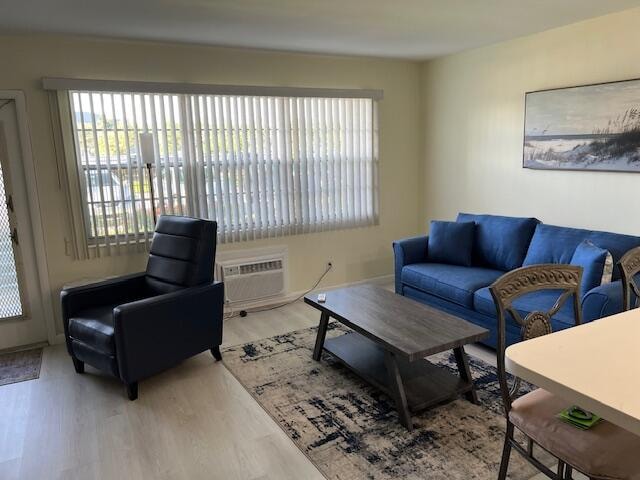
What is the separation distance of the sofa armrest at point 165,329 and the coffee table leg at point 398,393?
4.30ft

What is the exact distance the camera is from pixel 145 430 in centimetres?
256

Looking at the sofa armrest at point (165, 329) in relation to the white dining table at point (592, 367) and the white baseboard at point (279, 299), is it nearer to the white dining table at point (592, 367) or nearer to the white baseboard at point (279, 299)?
the white baseboard at point (279, 299)

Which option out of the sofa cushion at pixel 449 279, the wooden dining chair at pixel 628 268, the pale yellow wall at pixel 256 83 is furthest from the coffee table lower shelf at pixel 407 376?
the pale yellow wall at pixel 256 83

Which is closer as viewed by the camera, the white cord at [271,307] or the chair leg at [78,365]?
the chair leg at [78,365]

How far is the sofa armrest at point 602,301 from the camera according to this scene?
2584mm

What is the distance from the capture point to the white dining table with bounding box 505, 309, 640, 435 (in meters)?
1.06

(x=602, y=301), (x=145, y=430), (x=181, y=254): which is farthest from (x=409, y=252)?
(x=145, y=430)

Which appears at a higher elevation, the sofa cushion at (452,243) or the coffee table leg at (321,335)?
the sofa cushion at (452,243)

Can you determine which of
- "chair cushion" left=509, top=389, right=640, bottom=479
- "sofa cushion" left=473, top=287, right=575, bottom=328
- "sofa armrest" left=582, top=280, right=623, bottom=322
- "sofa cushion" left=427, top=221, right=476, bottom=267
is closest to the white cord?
"sofa cushion" left=427, top=221, right=476, bottom=267

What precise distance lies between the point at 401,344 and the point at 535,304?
3.59 feet

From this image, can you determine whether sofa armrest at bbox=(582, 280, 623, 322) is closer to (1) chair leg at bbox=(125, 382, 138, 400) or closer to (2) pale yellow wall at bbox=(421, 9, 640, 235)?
(2) pale yellow wall at bbox=(421, 9, 640, 235)

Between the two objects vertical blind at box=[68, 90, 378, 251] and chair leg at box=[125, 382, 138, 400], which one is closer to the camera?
chair leg at box=[125, 382, 138, 400]

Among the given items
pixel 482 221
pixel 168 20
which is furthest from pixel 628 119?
pixel 168 20

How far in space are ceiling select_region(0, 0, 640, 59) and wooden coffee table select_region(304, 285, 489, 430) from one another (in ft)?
6.29
